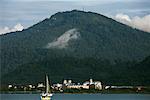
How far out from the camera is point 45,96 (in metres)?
128
